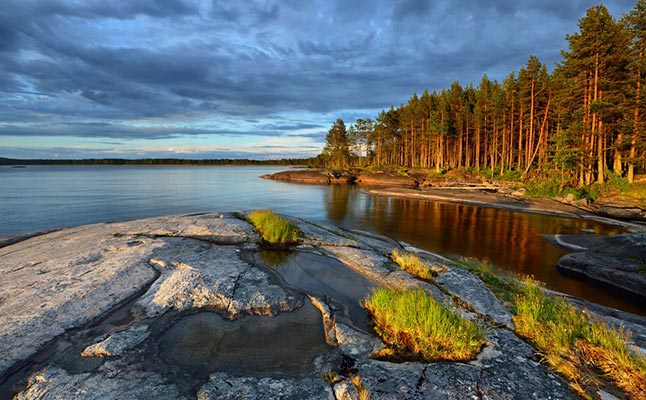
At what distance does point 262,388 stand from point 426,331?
2.64 metres

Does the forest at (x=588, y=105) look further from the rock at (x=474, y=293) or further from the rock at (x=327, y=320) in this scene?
the rock at (x=327, y=320)

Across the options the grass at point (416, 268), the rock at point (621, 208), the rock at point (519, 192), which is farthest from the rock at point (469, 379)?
the rock at point (519, 192)

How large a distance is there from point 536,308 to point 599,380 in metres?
1.85

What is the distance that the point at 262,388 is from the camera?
13.0ft

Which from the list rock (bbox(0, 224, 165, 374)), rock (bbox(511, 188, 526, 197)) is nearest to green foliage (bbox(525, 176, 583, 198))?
rock (bbox(511, 188, 526, 197))

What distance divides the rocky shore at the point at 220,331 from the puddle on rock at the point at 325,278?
0.16ft

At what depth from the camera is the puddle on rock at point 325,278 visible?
664cm

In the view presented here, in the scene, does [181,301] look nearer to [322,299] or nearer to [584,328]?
[322,299]

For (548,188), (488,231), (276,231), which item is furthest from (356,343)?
(548,188)

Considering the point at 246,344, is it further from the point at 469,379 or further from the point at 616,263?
the point at 616,263

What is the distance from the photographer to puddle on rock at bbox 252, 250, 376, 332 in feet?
21.8

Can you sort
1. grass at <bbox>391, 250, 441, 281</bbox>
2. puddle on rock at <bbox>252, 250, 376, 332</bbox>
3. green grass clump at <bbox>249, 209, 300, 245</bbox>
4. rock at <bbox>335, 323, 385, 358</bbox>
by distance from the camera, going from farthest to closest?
green grass clump at <bbox>249, 209, 300, 245</bbox> → grass at <bbox>391, 250, 441, 281</bbox> → puddle on rock at <bbox>252, 250, 376, 332</bbox> → rock at <bbox>335, 323, 385, 358</bbox>

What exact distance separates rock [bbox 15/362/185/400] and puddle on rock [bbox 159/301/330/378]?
44cm

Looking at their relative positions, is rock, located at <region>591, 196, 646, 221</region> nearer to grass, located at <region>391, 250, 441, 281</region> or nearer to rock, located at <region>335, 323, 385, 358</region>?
grass, located at <region>391, 250, 441, 281</region>
